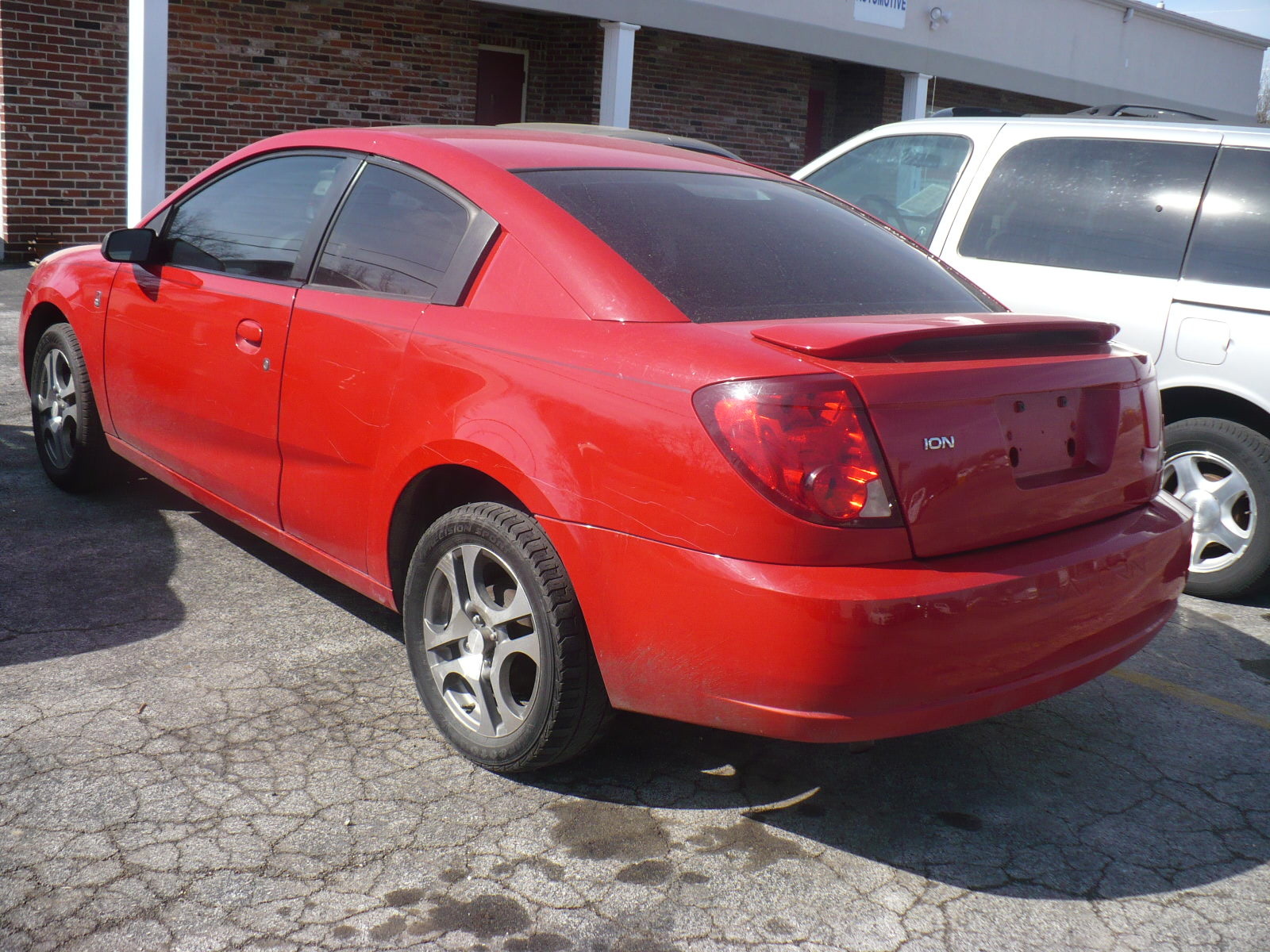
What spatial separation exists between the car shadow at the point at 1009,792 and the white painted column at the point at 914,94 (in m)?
16.2

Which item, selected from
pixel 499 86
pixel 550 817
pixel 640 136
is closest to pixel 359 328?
pixel 550 817

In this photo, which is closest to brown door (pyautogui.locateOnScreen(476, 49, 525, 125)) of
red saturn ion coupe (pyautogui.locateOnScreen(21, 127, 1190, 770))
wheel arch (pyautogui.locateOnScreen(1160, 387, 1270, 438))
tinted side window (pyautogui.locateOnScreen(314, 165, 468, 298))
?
wheel arch (pyautogui.locateOnScreen(1160, 387, 1270, 438))

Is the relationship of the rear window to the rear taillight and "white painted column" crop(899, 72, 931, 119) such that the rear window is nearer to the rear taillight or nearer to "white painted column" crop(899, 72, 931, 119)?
the rear taillight

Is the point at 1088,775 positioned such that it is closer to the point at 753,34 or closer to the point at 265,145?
the point at 265,145

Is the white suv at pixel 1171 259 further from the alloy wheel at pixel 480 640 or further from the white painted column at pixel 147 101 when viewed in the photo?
the white painted column at pixel 147 101

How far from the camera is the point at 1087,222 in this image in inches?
201

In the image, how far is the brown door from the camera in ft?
51.0

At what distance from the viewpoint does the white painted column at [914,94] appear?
61.2 ft

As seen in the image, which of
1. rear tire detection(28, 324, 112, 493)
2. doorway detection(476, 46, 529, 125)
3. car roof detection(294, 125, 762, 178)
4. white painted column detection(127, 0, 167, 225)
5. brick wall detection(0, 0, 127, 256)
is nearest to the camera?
car roof detection(294, 125, 762, 178)

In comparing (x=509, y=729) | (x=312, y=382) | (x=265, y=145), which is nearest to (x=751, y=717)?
(x=509, y=729)

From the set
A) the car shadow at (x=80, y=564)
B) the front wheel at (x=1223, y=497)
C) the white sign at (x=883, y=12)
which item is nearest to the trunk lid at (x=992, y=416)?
the front wheel at (x=1223, y=497)

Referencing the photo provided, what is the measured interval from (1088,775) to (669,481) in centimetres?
157

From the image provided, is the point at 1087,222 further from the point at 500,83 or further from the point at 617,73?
the point at 500,83

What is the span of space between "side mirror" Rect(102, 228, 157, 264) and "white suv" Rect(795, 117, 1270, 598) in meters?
3.21
